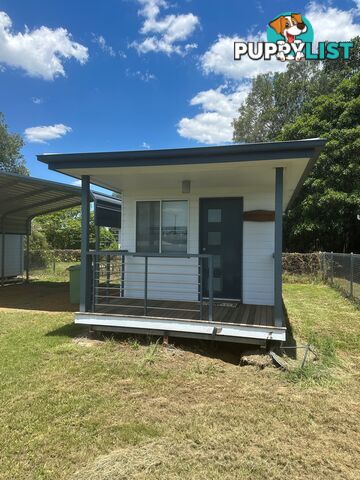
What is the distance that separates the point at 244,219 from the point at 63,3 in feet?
29.6

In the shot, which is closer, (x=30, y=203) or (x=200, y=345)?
(x=200, y=345)

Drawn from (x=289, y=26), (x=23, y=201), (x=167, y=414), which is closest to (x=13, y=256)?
(x=23, y=201)

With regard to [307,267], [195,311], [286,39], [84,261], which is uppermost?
[286,39]

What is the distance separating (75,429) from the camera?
110 inches

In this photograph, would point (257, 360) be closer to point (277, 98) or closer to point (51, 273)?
point (51, 273)

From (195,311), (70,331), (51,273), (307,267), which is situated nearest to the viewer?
(195,311)

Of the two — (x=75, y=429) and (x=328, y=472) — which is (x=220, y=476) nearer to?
(x=328, y=472)

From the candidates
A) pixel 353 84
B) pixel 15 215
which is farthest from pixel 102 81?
pixel 353 84

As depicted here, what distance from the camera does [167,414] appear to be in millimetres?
3047

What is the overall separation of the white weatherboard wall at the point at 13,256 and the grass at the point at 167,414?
807 cm

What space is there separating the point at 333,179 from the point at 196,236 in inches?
382

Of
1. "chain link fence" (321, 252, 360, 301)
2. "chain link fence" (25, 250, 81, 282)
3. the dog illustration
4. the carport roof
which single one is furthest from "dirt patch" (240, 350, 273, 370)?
"chain link fence" (25, 250, 81, 282)

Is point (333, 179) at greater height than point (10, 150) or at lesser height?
lesser

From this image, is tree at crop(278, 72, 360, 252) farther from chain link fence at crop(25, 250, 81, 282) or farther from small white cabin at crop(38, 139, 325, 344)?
chain link fence at crop(25, 250, 81, 282)
